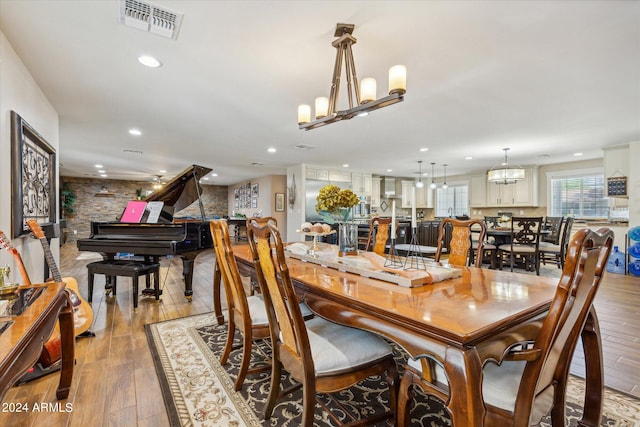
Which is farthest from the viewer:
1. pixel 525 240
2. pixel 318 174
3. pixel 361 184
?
pixel 361 184

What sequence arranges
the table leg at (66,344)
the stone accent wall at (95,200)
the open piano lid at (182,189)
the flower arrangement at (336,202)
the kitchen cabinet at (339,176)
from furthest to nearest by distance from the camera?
the stone accent wall at (95,200) < the kitchen cabinet at (339,176) < the open piano lid at (182,189) < the flower arrangement at (336,202) < the table leg at (66,344)

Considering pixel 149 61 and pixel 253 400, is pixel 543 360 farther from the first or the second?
pixel 149 61

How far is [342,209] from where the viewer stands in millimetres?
2217

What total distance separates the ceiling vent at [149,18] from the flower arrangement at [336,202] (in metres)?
1.47

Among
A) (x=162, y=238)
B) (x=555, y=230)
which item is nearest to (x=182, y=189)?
(x=162, y=238)

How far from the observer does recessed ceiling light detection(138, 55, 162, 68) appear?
236cm

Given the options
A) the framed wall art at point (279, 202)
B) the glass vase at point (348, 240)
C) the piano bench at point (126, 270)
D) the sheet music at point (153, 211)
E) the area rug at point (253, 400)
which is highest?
the framed wall art at point (279, 202)

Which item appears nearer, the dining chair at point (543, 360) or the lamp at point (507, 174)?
the dining chair at point (543, 360)

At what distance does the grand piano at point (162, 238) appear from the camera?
346 cm

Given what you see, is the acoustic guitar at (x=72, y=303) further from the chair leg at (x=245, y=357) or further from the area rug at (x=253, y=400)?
the chair leg at (x=245, y=357)

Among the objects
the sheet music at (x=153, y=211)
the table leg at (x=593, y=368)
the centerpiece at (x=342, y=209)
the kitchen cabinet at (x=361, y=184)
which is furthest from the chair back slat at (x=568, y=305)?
the kitchen cabinet at (x=361, y=184)

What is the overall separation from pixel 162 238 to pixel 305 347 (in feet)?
10.4

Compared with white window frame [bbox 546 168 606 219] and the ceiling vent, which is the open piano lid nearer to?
the ceiling vent

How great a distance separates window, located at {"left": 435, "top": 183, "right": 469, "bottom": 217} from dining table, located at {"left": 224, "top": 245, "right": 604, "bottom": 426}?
8.78m
